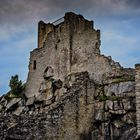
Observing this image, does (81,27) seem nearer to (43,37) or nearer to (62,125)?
(43,37)

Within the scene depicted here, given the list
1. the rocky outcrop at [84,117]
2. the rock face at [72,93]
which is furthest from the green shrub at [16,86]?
the rocky outcrop at [84,117]

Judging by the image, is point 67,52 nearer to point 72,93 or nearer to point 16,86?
point 16,86

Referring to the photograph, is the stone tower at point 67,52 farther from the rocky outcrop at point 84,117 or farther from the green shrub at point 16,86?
the rocky outcrop at point 84,117

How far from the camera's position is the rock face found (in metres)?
24.7

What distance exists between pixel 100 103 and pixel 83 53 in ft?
25.3

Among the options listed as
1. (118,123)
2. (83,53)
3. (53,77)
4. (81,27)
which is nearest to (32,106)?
(53,77)

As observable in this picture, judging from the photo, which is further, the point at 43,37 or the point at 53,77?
the point at 43,37

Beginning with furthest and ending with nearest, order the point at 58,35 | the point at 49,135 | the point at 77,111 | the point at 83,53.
→ the point at 58,35 < the point at 83,53 < the point at 77,111 < the point at 49,135

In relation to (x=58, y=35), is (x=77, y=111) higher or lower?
lower

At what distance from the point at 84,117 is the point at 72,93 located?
1638 mm


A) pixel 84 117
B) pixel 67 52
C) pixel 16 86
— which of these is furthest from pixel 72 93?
pixel 16 86

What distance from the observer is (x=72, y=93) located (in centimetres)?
2698

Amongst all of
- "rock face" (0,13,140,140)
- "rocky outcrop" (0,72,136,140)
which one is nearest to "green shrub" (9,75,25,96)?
"rock face" (0,13,140,140)

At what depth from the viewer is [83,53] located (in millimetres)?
34125
